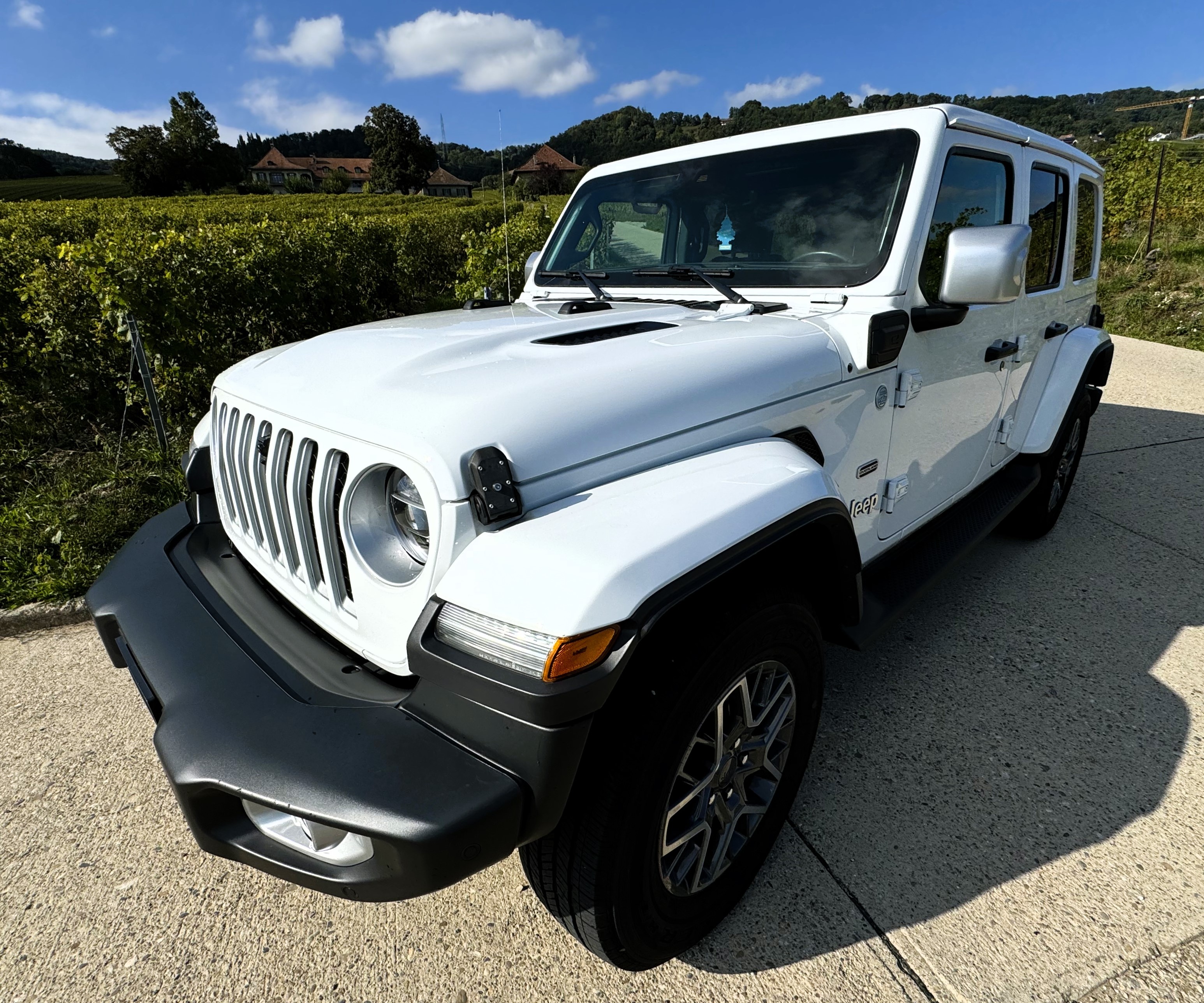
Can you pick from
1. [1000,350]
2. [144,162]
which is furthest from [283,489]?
[144,162]

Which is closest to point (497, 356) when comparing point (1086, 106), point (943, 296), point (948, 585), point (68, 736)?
point (943, 296)

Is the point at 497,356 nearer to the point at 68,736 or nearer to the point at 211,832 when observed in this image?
the point at 211,832

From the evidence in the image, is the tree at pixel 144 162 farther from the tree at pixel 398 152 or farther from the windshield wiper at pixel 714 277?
the windshield wiper at pixel 714 277

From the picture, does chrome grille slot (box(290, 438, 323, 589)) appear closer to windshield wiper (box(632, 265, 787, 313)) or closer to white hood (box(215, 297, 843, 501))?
white hood (box(215, 297, 843, 501))

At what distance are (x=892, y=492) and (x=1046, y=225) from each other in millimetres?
1901

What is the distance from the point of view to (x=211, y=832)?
1442 millimetres

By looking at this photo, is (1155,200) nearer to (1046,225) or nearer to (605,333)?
(1046,225)

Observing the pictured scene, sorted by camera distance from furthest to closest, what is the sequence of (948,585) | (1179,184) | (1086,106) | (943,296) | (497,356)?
1. (1086,106)
2. (1179,184)
3. (948,585)
4. (943,296)
5. (497,356)

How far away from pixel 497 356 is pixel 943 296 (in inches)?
55.2

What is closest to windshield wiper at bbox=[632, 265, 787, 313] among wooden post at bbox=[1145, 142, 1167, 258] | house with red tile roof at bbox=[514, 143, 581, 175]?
house with red tile roof at bbox=[514, 143, 581, 175]

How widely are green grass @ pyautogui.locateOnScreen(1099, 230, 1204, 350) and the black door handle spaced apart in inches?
355

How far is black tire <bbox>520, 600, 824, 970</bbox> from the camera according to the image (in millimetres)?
1407

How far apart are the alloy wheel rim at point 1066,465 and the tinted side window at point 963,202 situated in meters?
1.62

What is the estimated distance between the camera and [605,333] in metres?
2.10
